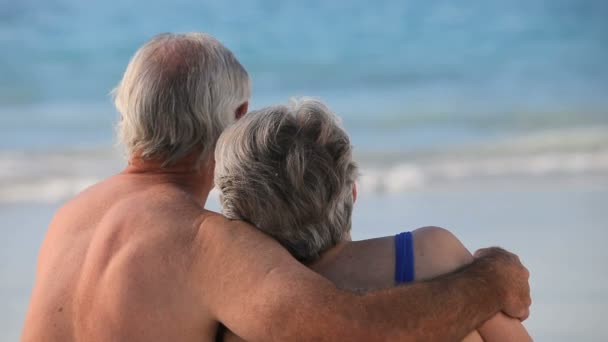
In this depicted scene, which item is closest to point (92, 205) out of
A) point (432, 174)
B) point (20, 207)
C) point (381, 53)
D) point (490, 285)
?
point (490, 285)

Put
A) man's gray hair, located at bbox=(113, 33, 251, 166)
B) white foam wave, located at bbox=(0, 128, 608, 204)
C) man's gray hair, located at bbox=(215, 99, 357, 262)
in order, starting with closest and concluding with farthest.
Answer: man's gray hair, located at bbox=(215, 99, 357, 262), man's gray hair, located at bbox=(113, 33, 251, 166), white foam wave, located at bbox=(0, 128, 608, 204)

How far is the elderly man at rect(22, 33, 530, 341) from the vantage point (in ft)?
5.59

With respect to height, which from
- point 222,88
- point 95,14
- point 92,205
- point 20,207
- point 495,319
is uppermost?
point 95,14

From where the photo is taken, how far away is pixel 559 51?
39.5ft

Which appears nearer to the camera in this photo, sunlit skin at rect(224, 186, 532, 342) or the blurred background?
sunlit skin at rect(224, 186, 532, 342)

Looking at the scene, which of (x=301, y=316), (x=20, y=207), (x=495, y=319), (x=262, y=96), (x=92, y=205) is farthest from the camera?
(x=262, y=96)

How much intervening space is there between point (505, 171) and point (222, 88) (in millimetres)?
5075

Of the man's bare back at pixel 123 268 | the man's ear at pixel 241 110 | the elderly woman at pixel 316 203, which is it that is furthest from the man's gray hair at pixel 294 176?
the man's ear at pixel 241 110

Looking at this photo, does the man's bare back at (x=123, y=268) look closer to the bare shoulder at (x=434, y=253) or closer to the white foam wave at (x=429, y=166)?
the bare shoulder at (x=434, y=253)

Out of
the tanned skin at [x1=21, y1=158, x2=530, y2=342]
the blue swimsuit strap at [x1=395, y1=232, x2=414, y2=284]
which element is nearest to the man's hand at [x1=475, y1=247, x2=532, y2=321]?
the tanned skin at [x1=21, y1=158, x2=530, y2=342]

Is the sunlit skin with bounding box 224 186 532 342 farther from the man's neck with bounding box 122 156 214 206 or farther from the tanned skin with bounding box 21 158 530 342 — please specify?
the man's neck with bounding box 122 156 214 206

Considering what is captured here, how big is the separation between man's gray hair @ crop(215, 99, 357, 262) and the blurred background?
2.20 metres

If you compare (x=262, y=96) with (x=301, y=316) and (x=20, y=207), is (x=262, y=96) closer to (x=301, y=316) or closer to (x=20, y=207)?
(x=20, y=207)

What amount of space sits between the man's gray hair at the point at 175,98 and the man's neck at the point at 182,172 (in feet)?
0.06
